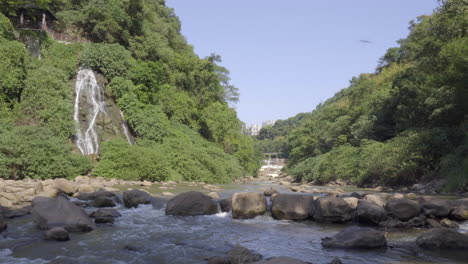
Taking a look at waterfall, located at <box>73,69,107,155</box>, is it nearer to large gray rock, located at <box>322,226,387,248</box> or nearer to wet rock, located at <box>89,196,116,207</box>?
wet rock, located at <box>89,196,116,207</box>

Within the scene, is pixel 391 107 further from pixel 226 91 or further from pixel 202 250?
pixel 202 250

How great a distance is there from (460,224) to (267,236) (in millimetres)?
4945

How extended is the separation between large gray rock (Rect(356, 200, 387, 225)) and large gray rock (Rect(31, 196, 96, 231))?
257 inches

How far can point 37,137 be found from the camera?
17.0m

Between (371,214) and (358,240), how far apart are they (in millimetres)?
2263

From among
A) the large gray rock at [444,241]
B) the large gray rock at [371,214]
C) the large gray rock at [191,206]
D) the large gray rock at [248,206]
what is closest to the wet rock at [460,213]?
the large gray rock at [371,214]

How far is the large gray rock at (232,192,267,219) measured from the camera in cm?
989

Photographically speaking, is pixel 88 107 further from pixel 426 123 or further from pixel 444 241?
pixel 426 123

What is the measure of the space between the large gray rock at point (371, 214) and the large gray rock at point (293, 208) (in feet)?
4.33

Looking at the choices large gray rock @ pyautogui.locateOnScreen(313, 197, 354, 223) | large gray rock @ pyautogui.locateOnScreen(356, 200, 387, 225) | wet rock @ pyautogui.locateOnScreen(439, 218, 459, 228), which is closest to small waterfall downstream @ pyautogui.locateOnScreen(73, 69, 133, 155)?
large gray rock @ pyautogui.locateOnScreen(313, 197, 354, 223)

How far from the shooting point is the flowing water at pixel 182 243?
5.77m

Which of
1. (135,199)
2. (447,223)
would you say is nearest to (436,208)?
(447,223)

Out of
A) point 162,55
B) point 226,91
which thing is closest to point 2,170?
point 162,55

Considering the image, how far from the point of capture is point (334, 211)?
910cm
